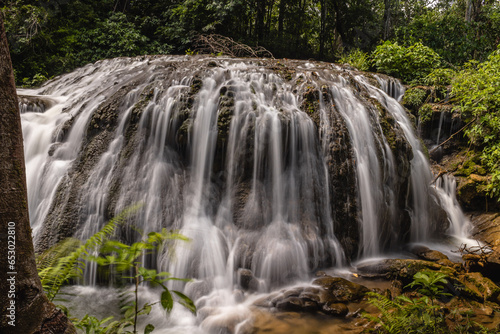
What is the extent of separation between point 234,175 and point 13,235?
436 centimetres

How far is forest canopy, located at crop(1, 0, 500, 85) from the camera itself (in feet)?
39.9

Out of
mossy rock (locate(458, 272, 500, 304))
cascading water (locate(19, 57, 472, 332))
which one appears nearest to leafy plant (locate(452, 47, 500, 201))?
cascading water (locate(19, 57, 472, 332))

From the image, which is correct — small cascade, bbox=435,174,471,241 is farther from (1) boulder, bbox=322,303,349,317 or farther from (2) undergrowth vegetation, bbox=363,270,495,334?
(1) boulder, bbox=322,303,349,317

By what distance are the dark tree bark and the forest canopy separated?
466 inches

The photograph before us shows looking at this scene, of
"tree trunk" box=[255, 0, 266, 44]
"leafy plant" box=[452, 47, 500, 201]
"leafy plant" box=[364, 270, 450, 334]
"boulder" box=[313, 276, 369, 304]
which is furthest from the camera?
"tree trunk" box=[255, 0, 266, 44]

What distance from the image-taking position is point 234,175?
5.80 metres

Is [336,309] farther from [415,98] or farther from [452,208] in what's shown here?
[415,98]

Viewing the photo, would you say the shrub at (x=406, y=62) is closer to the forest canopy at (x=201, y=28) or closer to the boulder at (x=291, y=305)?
the forest canopy at (x=201, y=28)

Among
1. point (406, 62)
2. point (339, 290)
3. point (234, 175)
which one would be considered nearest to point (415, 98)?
point (406, 62)

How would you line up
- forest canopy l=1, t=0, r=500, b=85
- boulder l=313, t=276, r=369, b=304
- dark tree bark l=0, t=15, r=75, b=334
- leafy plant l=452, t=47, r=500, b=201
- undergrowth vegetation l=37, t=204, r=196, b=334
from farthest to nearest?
forest canopy l=1, t=0, r=500, b=85 < leafy plant l=452, t=47, r=500, b=201 < boulder l=313, t=276, r=369, b=304 < undergrowth vegetation l=37, t=204, r=196, b=334 < dark tree bark l=0, t=15, r=75, b=334

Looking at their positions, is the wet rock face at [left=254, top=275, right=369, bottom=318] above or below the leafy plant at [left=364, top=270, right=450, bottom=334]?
below

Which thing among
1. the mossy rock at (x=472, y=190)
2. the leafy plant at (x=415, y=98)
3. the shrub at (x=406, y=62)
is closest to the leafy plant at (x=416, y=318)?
the mossy rock at (x=472, y=190)

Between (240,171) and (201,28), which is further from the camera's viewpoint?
(201,28)

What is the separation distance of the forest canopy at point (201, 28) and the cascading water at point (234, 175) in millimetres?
6309
